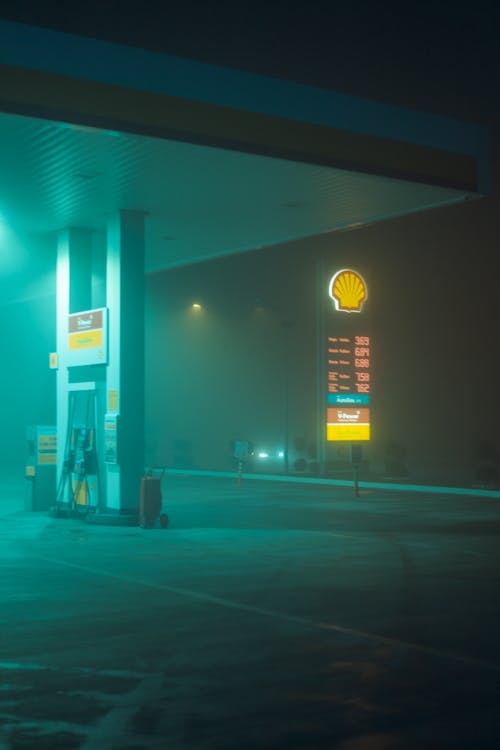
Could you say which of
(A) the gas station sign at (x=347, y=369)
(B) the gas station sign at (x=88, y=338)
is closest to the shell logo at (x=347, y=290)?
(A) the gas station sign at (x=347, y=369)

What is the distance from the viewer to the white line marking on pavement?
8.31 metres

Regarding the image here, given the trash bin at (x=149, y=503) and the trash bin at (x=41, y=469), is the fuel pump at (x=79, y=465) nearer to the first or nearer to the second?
the trash bin at (x=41, y=469)

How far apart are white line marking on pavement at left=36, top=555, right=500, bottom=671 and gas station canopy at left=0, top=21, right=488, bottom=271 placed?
6456mm

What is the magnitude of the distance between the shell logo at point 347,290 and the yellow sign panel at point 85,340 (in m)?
15.5

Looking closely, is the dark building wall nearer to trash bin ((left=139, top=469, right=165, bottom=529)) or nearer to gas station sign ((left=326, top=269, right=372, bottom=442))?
gas station sign ((left=326, top=269, right=372, bottom=442))

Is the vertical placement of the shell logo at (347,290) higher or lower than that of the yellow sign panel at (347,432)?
higher

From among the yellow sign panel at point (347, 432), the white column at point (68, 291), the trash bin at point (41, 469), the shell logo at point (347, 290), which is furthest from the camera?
the shell logo at point (347, 290)

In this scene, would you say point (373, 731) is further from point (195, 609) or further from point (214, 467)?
point (214, 467)

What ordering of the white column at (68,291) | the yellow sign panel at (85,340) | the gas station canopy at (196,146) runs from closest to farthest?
the gas station canopy at (196,146), the yellow sign panel at (85,340), the white column at (68,291)

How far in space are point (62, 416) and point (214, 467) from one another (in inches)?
1148

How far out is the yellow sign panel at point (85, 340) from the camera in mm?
20844

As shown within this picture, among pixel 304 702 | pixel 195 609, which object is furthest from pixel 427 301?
pixel 304 702

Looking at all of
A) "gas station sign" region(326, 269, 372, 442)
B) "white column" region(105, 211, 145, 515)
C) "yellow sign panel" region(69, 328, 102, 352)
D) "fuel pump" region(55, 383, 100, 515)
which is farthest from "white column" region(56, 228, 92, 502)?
"gas station sign" region(326, 269, 372, 442)

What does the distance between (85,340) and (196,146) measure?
690 centimetres
